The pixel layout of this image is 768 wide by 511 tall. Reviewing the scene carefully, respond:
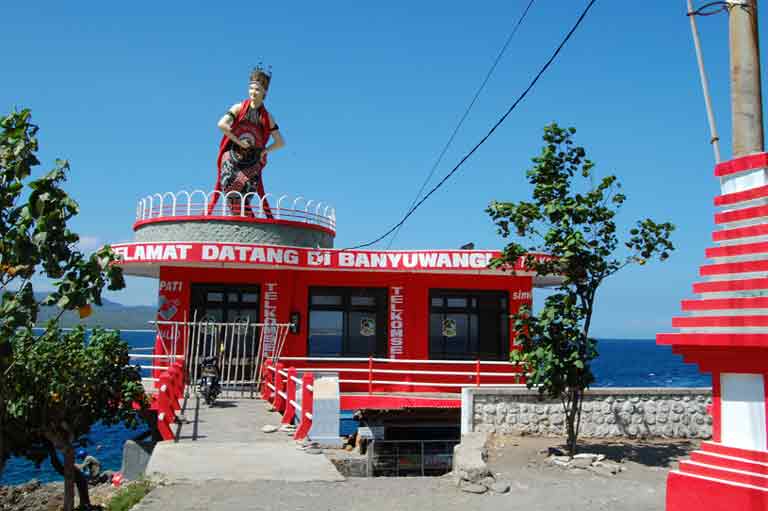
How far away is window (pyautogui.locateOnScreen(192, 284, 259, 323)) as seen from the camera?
2130 cm

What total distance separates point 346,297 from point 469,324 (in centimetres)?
377

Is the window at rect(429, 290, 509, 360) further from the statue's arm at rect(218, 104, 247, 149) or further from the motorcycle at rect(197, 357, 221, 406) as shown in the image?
the statue's arm at rect(218, 104, 247, 149)

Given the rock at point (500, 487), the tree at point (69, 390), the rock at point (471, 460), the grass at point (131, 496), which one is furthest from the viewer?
the tree at point (69, 390)

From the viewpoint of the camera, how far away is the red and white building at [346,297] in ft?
68.2

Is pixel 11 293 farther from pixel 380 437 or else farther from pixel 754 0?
pixel 380 437

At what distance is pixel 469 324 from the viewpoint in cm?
2189

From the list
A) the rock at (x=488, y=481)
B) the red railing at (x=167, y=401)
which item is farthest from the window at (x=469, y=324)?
the rock at (x=488, y=481)

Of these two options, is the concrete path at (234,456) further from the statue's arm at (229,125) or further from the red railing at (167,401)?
the statue's arm at (229,125)

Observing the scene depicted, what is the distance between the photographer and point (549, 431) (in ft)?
52.2

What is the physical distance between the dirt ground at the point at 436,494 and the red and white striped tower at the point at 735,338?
2348 millimetres

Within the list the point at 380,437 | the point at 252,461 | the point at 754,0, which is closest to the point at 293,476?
the point at 252,461

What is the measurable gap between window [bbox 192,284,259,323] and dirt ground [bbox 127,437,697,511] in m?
10.7

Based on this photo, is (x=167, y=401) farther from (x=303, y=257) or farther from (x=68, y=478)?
(x=303, y=257)

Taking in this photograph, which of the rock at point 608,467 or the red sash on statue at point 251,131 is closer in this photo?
the rock at point 608,467
